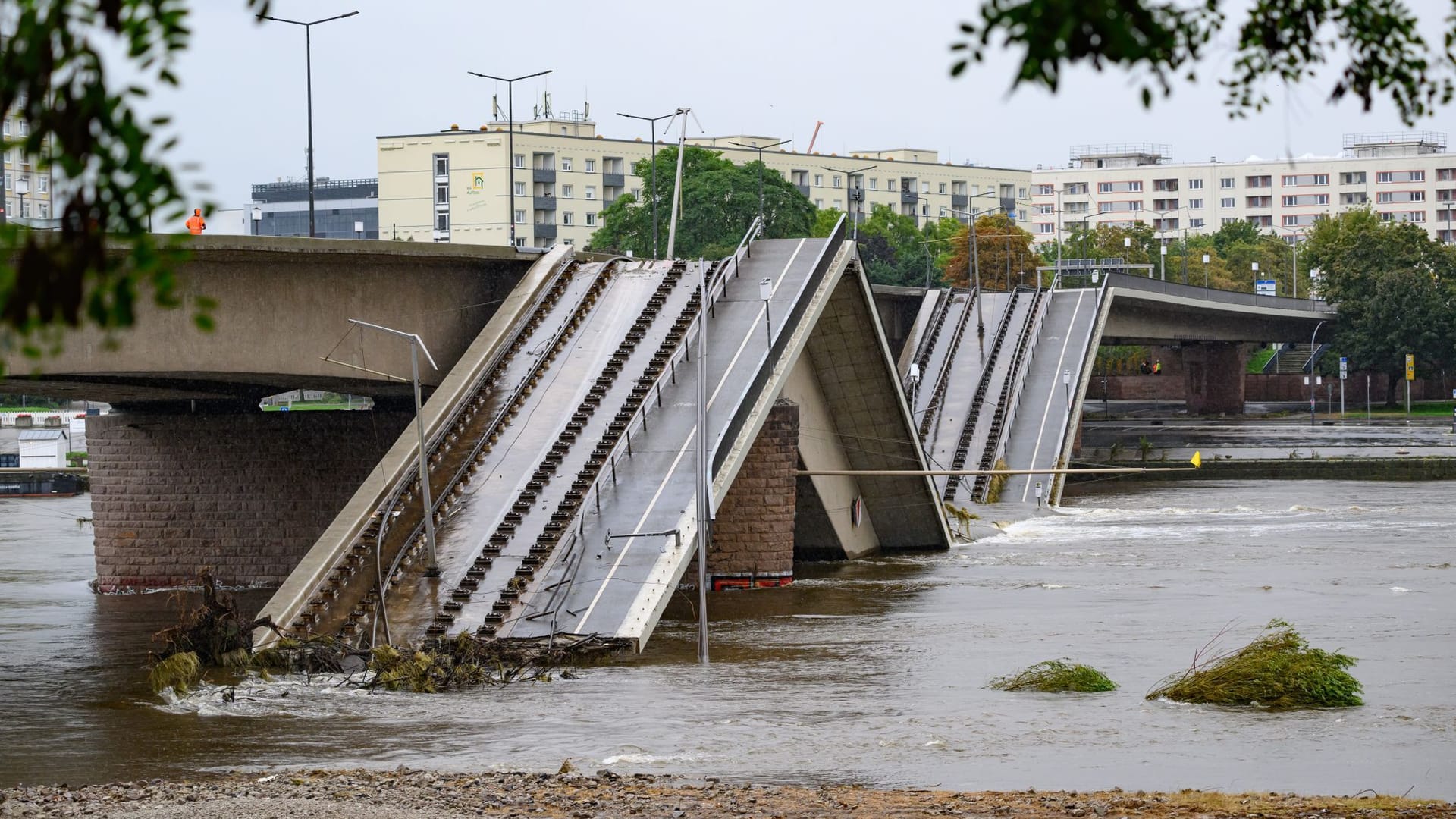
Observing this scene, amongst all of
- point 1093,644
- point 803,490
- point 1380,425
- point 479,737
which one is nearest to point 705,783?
point 479,737

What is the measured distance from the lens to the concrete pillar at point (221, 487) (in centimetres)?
4559

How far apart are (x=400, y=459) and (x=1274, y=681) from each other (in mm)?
18323

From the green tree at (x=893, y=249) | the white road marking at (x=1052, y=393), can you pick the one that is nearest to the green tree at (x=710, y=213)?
the green tree at (x=893, y=249)

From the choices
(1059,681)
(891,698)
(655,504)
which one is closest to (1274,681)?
(1059,681)

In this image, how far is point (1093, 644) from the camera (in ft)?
109

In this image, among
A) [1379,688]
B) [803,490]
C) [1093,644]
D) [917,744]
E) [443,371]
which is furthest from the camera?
[803,490]

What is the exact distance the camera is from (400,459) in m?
37.6

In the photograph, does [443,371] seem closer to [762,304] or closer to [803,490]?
[762,304]

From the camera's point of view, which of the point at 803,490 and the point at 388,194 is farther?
the point at 388,194

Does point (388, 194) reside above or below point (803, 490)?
above

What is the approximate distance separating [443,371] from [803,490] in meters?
11.0

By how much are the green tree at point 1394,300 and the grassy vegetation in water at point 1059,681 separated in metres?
91.0

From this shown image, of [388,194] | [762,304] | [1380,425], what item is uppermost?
[388,194]

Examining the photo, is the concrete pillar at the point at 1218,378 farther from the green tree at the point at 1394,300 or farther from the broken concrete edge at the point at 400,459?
the broken concrete edge at the point at 400,459
